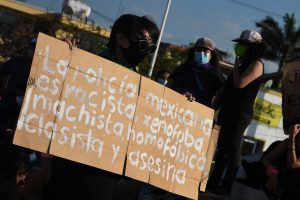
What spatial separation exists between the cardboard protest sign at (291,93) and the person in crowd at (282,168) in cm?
22

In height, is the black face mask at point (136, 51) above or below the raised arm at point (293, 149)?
above

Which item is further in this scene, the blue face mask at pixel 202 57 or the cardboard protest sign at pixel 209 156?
the blue face mask at pixel 202 57

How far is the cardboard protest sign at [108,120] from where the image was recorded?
9.03ft

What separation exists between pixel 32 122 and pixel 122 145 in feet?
2.01

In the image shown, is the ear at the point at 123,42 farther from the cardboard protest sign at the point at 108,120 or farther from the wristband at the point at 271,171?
the wristband at the point at 271,171

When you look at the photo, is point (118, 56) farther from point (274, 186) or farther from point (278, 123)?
point (278, 123)

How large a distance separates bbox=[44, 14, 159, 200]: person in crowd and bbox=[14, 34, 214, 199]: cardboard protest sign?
0.07m

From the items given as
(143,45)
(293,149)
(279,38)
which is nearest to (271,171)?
(293,149)

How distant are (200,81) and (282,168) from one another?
3.73 feet

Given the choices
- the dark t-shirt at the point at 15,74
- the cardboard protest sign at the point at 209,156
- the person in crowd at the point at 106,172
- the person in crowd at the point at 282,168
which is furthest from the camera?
the dark t-shirt at the point at 15,74

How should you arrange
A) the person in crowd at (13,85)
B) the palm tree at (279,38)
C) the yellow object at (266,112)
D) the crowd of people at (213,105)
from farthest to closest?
A: the palm tree at (279,38)
the yellow object at (266,112)
the person in crowd at (13,85)
the crowd of people at (213,105)

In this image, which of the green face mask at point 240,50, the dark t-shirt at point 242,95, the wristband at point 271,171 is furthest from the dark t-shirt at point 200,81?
the wristband at point 271,171

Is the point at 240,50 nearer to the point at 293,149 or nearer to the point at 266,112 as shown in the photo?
the point at 293,149

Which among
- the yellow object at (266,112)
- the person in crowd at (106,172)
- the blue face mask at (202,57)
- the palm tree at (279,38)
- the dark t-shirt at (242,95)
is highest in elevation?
the palm tree at (279,38)
